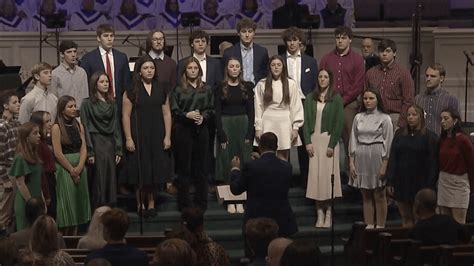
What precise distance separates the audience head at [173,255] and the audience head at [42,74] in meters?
4.51

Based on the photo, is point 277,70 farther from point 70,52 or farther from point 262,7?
point 262,7

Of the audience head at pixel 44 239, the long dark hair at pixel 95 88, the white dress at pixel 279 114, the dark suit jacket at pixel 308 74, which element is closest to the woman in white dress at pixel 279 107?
the white dress at pixel 279 114

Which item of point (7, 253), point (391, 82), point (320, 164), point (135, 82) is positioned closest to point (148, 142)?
point (135, 82)

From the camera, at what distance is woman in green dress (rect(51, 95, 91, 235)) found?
11578 millimetres

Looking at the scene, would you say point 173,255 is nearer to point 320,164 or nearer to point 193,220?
point 193,220

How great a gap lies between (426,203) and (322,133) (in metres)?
2.82

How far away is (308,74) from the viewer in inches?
501

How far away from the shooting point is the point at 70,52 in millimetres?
12148

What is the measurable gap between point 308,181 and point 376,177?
30.4 inches

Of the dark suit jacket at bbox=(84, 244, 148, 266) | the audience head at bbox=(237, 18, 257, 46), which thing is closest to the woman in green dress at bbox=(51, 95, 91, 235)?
the audience head at bbox=(237, 18, 257, 46)

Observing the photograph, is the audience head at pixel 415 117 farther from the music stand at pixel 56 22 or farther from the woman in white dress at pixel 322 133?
the music stand at pixel 56 22

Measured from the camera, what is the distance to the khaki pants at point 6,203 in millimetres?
11344

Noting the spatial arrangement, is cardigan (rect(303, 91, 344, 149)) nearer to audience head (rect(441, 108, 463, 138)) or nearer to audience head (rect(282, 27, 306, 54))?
audience head (rect(282, 27, 306, 54))

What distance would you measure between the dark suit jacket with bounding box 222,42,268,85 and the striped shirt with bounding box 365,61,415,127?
3.53ft
